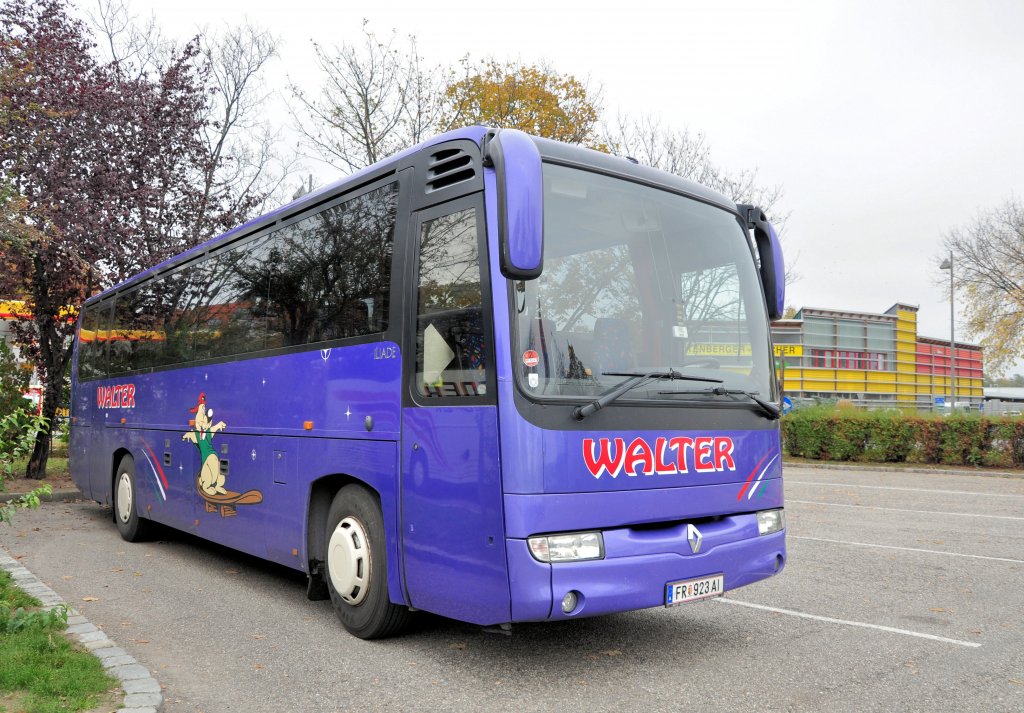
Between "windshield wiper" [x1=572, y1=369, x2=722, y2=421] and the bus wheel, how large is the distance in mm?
1703

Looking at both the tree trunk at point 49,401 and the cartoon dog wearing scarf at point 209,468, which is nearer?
the cartoon dog wearing scarf at point 209,468

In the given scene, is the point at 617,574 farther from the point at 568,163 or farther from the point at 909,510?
the point at 909,510

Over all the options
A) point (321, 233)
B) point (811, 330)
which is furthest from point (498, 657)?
point (811, 330)

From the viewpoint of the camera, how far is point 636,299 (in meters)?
5.41

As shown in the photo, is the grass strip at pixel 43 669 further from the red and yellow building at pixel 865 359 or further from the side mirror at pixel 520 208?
the red and yellow building at pixel 865 359

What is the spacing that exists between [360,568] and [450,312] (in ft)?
6.37

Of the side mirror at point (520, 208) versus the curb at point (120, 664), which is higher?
the side mirror at point (520, 208)

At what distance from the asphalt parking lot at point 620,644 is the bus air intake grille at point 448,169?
300 centimetres

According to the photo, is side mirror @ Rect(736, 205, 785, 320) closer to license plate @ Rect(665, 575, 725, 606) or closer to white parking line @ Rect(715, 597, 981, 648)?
license plate @ Rect(665, 575, 725, 606)

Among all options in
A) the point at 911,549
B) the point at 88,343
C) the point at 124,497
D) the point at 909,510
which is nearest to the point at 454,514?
the point at 911,549

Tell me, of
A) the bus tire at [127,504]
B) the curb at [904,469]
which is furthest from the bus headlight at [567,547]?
the curb at [904,469]

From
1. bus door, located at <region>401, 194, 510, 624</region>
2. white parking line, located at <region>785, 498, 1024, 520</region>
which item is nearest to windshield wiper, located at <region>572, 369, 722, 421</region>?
bus door, located at <region>401, 194, 510, 624</region>

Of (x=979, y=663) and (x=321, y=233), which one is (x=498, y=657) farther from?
(x=321, y=233)

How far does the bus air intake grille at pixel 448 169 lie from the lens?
530cm
